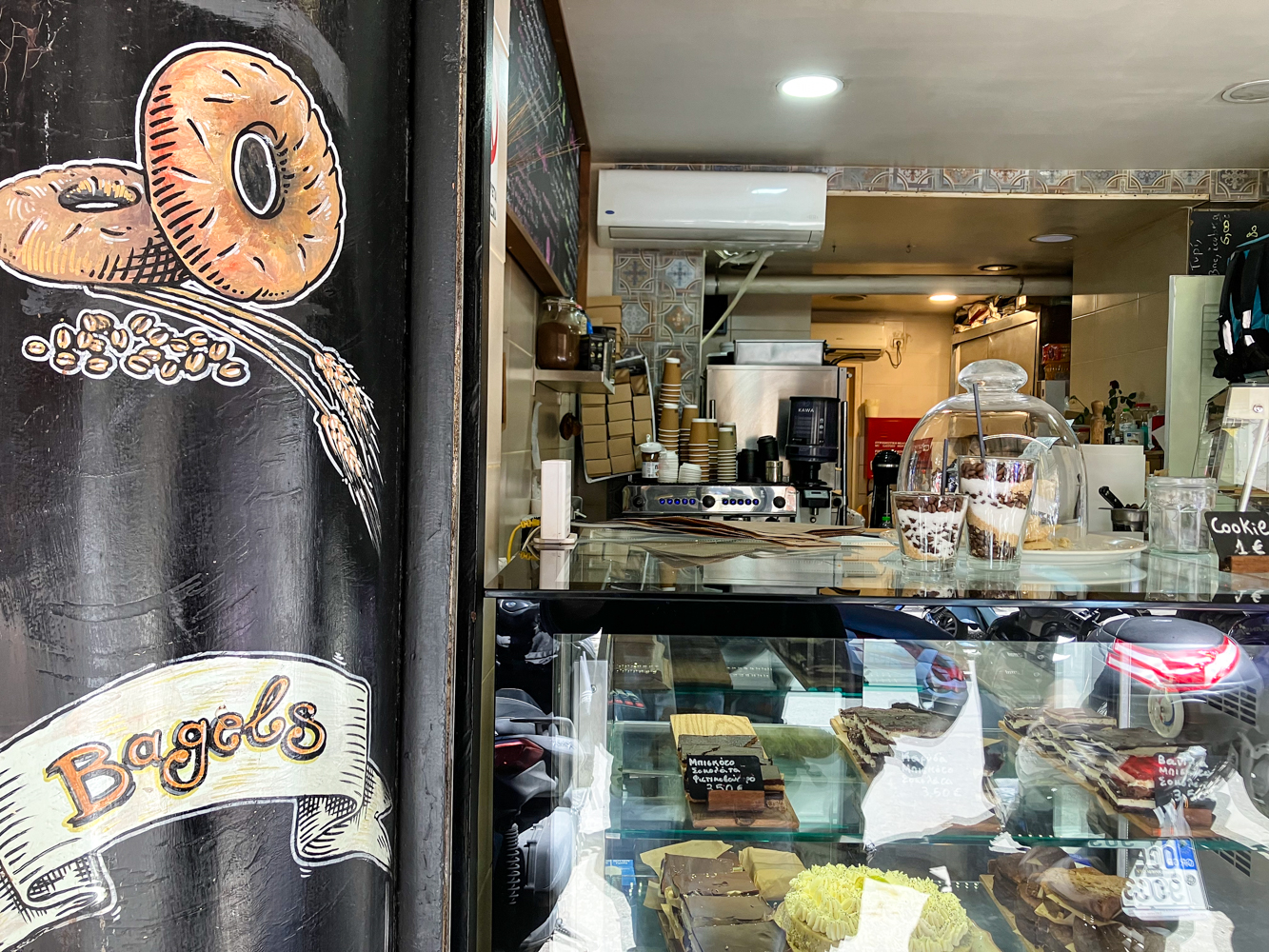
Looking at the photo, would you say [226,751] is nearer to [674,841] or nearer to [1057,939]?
[674,841]

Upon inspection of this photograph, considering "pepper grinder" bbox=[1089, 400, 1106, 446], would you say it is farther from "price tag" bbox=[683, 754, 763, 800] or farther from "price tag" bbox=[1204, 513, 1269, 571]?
"price tag" bbox=[683, 754, 763, 800]

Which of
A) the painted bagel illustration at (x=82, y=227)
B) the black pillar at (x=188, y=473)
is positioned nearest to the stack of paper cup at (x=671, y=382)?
the black pillar at (x=188, y=473)

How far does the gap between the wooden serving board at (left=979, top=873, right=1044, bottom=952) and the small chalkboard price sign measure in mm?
541

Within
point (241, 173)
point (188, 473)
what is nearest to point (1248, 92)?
point (241, 173)

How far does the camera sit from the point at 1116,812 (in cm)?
117

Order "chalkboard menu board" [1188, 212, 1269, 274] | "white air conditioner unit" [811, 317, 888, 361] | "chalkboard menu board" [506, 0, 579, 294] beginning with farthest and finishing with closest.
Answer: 1. "white air conditioner unit" [811, 317, 888, 361]
2. "chalkboard menu board" [1188, 212, 1269, 274]
3. "chalkboard menu board" [506, 0, 579, 294]

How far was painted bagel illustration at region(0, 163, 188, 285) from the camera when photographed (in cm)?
74

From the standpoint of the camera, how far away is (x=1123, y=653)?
105 cm

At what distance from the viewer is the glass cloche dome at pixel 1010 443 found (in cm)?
150

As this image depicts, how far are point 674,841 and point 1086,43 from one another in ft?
10.0

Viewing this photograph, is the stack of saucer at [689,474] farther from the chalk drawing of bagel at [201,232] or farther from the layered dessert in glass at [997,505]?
the chalk drawing of bagel at [201,232]

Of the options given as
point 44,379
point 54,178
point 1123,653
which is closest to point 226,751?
point 44,379

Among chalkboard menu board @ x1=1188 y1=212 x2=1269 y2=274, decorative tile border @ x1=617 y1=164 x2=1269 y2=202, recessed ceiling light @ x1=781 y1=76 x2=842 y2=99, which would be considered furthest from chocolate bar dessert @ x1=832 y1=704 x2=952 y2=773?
chalkboard menu board @ x1=1188 y1=212 x2=1269 y2=274

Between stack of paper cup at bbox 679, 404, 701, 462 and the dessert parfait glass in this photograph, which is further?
stack of paper cup at bbox 679, 404, 701, 462
